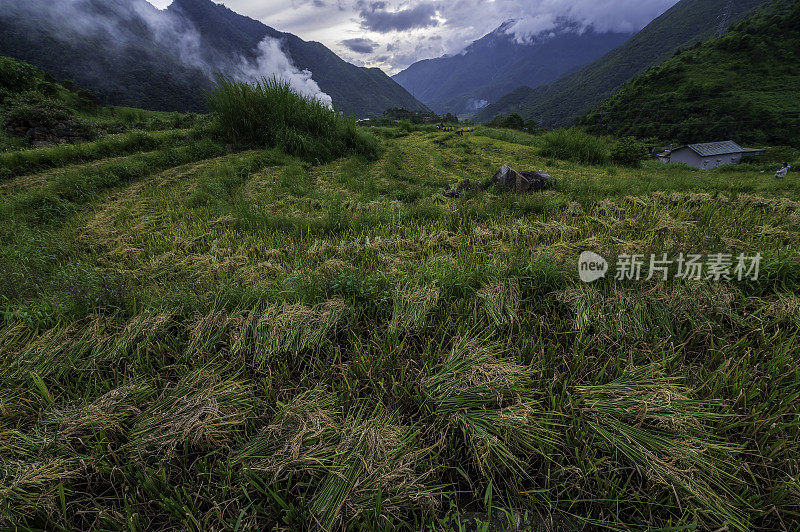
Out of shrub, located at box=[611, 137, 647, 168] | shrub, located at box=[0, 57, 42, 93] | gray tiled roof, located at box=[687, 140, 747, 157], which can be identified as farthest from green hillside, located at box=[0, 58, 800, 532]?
gray tiled roof, located at box=[687, 140, 747, 157]

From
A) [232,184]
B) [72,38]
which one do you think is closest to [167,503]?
[232,184]

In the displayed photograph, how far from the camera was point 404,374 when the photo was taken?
178 cm

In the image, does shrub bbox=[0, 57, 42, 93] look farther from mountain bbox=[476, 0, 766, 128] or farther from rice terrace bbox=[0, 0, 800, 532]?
mountain bbox=[476, 0, 766, 128]

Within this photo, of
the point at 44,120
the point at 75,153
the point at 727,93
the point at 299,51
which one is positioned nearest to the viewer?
the point at 75,153

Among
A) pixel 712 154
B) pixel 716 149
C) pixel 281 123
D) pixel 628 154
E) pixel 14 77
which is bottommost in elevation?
pixel 712 154

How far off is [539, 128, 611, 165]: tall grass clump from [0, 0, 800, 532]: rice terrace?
7.53 meters

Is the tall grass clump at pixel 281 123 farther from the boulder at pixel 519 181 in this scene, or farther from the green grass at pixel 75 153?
the boulder at pixel 519 181

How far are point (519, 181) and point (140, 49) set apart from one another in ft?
464

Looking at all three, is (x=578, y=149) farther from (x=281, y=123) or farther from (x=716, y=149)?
(x=716, y=149)

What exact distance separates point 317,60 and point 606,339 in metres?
221

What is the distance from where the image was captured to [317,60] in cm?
17238

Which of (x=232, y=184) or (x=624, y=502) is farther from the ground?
(x=232, y=184)

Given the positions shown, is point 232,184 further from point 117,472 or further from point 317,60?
point 317,60

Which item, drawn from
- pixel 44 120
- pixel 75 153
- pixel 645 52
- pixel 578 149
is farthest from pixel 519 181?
pixel 645 52
